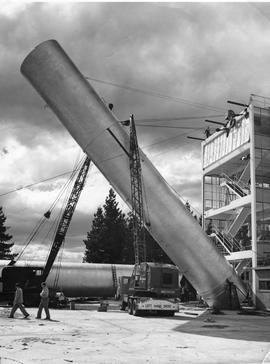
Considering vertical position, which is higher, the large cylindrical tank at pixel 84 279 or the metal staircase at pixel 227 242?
the metal staircase at pixel 227 242

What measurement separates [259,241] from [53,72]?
1786 centimetres

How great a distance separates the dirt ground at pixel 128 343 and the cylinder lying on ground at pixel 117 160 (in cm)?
775

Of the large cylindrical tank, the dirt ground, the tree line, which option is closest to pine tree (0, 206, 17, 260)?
the tree line

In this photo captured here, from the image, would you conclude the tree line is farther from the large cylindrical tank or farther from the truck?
the truck

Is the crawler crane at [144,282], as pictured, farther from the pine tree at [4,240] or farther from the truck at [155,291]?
the pine tree at [4,240]

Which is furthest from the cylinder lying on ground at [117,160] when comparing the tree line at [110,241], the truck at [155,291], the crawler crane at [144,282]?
the tree line at [110,241]

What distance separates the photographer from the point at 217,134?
122ft

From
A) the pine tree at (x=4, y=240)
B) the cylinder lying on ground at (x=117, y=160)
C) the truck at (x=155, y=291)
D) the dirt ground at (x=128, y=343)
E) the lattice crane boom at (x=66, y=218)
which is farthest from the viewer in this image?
the pine tree at (x=4, y=240)

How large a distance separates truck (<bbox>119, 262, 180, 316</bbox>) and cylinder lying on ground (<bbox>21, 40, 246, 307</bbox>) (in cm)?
194

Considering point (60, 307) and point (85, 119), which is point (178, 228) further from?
point (60, 307)

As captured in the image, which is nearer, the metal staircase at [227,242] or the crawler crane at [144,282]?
the crawler crane at [144,282]

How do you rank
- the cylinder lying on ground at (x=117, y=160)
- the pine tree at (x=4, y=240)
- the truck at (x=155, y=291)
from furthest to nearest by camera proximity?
the pine tree at (x=4, y=240) < the cylinder lying on ground at (x=117, y=160) < the truck at (x=155, y=291)

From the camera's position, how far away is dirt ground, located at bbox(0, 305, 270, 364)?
9977mm

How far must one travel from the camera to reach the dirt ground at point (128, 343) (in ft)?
32.7
